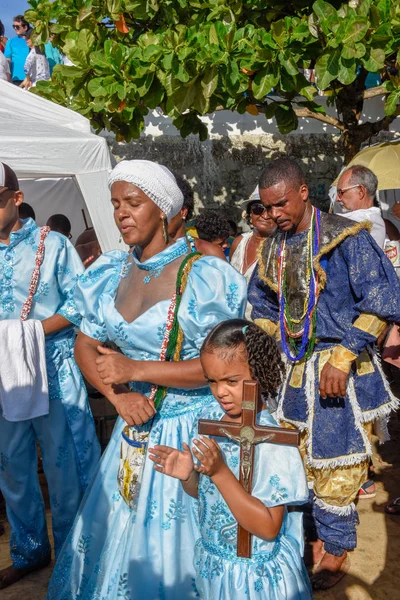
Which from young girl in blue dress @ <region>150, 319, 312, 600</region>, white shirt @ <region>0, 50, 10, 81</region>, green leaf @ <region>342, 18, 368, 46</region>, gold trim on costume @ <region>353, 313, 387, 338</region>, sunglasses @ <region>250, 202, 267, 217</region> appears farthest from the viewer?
white shirt @ <region>0, 50, 10, 81</region>

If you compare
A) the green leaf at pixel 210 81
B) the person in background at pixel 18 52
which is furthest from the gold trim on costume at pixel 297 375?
the person in background at pixel 18 52

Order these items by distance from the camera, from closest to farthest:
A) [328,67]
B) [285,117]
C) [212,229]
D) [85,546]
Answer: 1. [85,546]
2. [328,67]
3. [212,229]
4. [285,117]

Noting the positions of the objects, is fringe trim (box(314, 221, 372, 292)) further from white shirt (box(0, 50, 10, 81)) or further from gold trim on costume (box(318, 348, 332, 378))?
white shirt (box(0, 50, 10, 81))

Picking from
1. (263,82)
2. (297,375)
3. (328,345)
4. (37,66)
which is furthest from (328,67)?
(37,66)

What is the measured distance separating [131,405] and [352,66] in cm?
356

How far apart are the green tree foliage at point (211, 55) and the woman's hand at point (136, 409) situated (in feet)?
11.1

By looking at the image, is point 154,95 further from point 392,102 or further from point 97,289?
point 97,289

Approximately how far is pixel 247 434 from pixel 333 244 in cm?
156

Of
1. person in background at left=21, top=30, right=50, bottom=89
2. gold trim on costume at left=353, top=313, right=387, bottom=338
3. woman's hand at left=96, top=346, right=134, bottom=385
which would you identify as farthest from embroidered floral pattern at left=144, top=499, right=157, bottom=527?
person in background at left=21, top=30, right=50, bottom=89

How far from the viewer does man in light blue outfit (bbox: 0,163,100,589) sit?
3.68m

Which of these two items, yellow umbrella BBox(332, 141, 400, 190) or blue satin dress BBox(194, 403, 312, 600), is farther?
yellow umbrella BBox(332, 141, 400, 190)

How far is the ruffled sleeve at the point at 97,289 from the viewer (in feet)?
9.80

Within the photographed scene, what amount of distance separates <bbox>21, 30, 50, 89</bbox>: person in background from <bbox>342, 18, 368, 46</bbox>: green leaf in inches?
222

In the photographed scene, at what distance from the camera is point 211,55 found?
5.25 m
